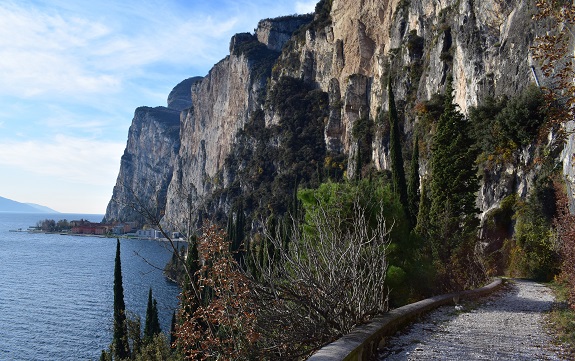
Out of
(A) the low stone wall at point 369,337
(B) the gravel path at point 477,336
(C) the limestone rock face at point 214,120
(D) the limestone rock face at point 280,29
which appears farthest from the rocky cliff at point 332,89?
(B) the gravel path at point 477,336

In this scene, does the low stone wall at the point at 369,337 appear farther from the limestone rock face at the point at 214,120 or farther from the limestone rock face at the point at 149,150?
the limestone rock face at the point at 149,150

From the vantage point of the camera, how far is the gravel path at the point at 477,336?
5617mm

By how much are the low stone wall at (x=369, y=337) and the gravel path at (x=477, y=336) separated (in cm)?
14

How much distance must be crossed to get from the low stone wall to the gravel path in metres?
0.14

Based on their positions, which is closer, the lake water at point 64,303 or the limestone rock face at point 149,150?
the lake water at point 64,303

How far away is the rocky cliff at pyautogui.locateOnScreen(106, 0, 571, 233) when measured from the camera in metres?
24.8

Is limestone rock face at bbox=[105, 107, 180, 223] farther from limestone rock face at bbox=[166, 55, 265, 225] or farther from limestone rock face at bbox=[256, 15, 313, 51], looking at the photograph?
limestone rock face at bbox=[256, 15, 313, 51]

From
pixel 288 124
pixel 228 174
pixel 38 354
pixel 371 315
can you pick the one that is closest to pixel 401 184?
pixel 371 315

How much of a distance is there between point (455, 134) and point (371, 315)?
1707cm

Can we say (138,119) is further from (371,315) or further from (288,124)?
(371,315)

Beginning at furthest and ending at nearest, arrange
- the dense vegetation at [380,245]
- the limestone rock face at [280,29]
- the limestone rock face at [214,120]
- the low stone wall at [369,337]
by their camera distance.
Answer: the limestone rock face at [280,29]
the limestone rock face at [214,120]
the dense vegetation at [380,245]
the low stone wall at [369,337]

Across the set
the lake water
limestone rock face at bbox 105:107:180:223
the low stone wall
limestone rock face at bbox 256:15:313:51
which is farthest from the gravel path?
limestone rock face at bbox 105:107:180:223

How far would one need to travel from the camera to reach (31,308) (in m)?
38.1

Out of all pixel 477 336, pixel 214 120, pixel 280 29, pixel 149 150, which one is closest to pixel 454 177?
pixel 477 336
